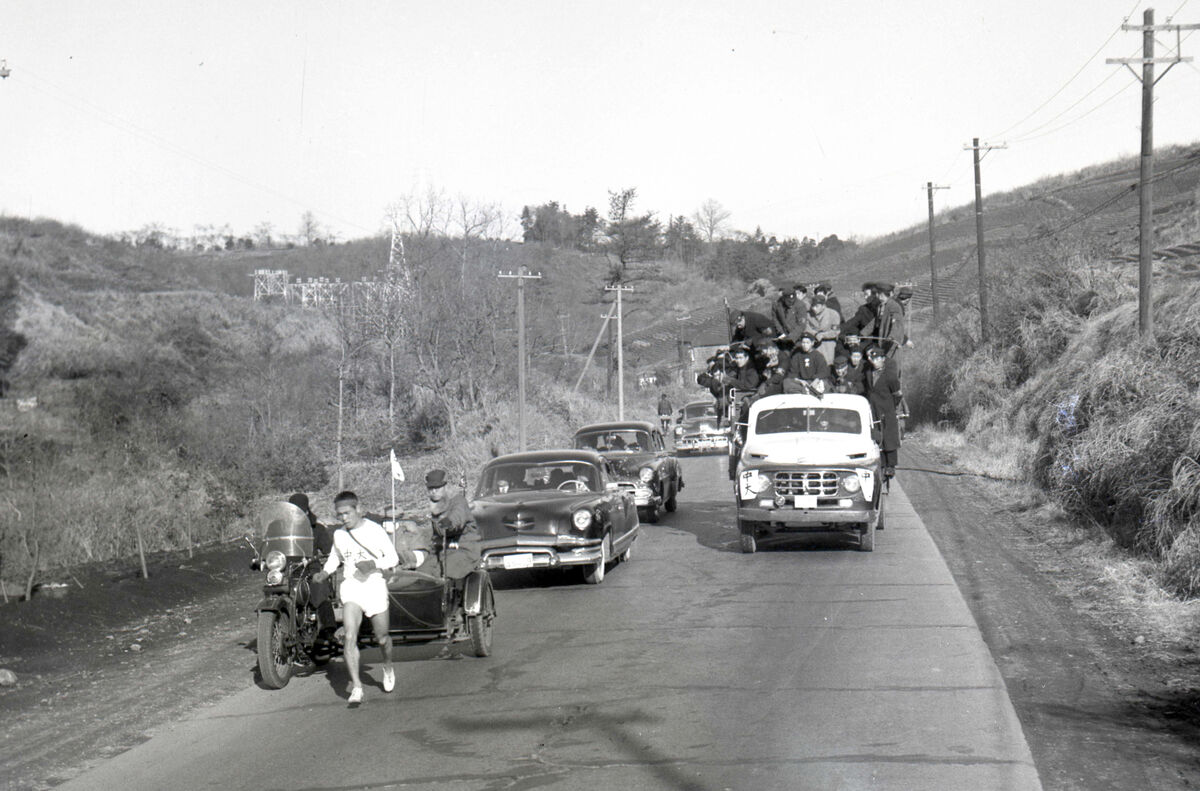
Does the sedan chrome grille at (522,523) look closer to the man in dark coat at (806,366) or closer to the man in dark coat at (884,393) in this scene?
the man in dark coat at (806,366)

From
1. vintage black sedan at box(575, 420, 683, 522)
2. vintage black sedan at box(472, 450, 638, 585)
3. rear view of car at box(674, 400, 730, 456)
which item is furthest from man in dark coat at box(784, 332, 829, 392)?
rear view of car at box(674, 400, 730, 456)

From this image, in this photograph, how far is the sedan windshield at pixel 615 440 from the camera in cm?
2250

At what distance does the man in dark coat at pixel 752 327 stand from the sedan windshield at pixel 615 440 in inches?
149

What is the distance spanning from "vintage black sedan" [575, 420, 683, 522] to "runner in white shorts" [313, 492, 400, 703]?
36.0ft

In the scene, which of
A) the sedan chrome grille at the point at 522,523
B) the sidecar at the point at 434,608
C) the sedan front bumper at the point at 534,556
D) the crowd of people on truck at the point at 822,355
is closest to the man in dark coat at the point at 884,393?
the crowd of people on truck at the point at 822,355

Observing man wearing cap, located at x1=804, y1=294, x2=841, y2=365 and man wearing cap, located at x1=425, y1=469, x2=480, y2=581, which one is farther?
man wearing cap, located at x1=804, y1=294, x2=841, y2=365

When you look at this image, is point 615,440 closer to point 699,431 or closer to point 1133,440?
point 1133,440

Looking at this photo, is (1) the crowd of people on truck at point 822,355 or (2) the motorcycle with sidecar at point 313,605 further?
(1) the crowd of people on truck at point 822,355

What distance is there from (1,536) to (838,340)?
40.9 feet

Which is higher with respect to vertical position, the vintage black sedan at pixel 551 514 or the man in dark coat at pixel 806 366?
the man in dark coat at pixel 806 366

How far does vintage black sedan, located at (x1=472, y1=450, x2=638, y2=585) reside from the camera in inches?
555

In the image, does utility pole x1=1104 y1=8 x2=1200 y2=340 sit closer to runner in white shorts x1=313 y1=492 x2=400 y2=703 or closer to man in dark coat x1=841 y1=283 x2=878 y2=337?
man in dark coat x1=841 y1=283 x2=878 y2=337

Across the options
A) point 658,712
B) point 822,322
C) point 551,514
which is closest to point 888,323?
point 822,322

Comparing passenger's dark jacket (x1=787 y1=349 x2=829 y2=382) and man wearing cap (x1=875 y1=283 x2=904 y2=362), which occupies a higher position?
man wearing cap (x1=875 y1=283 x2=904 y2=362)
